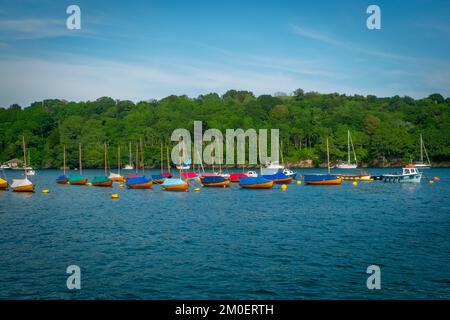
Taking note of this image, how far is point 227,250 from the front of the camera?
31812mm

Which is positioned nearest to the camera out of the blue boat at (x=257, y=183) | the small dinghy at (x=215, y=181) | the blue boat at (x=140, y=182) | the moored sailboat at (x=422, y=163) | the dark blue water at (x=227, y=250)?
the dark blue water at (x=227, y=250)

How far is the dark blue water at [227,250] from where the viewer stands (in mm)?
23250

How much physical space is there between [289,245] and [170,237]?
9723 mm

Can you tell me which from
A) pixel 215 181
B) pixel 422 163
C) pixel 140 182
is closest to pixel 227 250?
pixel 215 181

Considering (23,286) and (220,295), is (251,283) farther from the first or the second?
(23,286)

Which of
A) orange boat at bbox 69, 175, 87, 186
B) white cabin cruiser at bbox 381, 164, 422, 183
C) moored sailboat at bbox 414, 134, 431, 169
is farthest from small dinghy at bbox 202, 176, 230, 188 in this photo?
moored sailboat at bbox 414, 134, 431, 169

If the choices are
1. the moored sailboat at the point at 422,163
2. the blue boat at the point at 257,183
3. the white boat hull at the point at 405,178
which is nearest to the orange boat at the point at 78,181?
the blue boat at the point at 257,183

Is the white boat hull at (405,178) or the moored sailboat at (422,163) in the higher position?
the moored sailboat at (422,163)

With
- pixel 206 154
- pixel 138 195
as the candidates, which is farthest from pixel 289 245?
pixel 206 154

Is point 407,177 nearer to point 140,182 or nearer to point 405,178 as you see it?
point 405,178

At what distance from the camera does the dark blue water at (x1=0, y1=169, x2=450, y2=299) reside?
76.3 ft

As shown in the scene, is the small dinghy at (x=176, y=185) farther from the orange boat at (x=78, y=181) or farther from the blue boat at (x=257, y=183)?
the orange boat at (x=78, y=181)

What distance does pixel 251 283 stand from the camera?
78.6 ft

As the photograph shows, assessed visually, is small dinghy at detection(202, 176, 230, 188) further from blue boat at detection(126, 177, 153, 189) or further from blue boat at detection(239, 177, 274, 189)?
blue boat at detection(126, 177, 153, 189)
